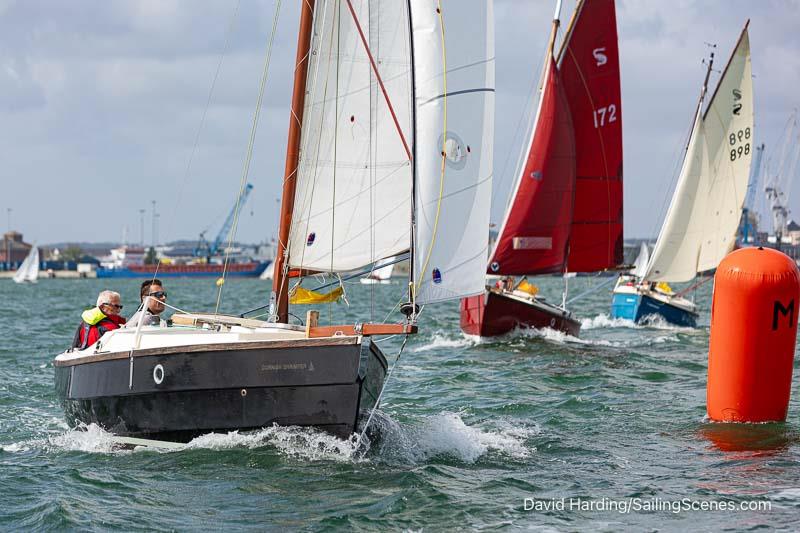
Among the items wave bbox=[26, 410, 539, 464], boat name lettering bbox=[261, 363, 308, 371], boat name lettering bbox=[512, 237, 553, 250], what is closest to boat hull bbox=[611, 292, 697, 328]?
boat name lettering bbox=[512, 237, 553, 250]

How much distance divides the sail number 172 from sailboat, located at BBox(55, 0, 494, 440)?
57.9 ft

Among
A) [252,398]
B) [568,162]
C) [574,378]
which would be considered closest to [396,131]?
[252,398]

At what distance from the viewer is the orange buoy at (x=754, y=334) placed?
522 inches

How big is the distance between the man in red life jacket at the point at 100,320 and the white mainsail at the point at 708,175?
2496cm

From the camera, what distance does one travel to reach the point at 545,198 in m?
28.7

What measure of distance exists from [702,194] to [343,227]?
2490 cm

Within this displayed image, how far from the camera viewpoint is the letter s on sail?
98.4ft

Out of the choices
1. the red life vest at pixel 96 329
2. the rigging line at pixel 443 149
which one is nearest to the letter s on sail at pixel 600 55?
the rigging line at pixel 443 149

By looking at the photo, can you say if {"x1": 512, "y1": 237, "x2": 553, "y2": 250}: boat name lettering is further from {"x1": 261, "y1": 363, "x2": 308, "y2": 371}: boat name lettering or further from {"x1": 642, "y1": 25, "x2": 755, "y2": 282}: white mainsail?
{"x1": 261, "y1": 363, "x2": 308, "y2": 371}: boat name lettering

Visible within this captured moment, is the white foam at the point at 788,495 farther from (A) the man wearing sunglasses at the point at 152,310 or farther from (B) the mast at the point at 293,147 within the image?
(A) the man wearing sunglasses at the point at 152,310

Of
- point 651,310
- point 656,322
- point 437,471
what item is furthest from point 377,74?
point 651,310

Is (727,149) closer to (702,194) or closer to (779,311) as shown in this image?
(702,194)

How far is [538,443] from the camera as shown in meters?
13.5

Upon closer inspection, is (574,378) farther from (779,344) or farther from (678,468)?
(678,468)
